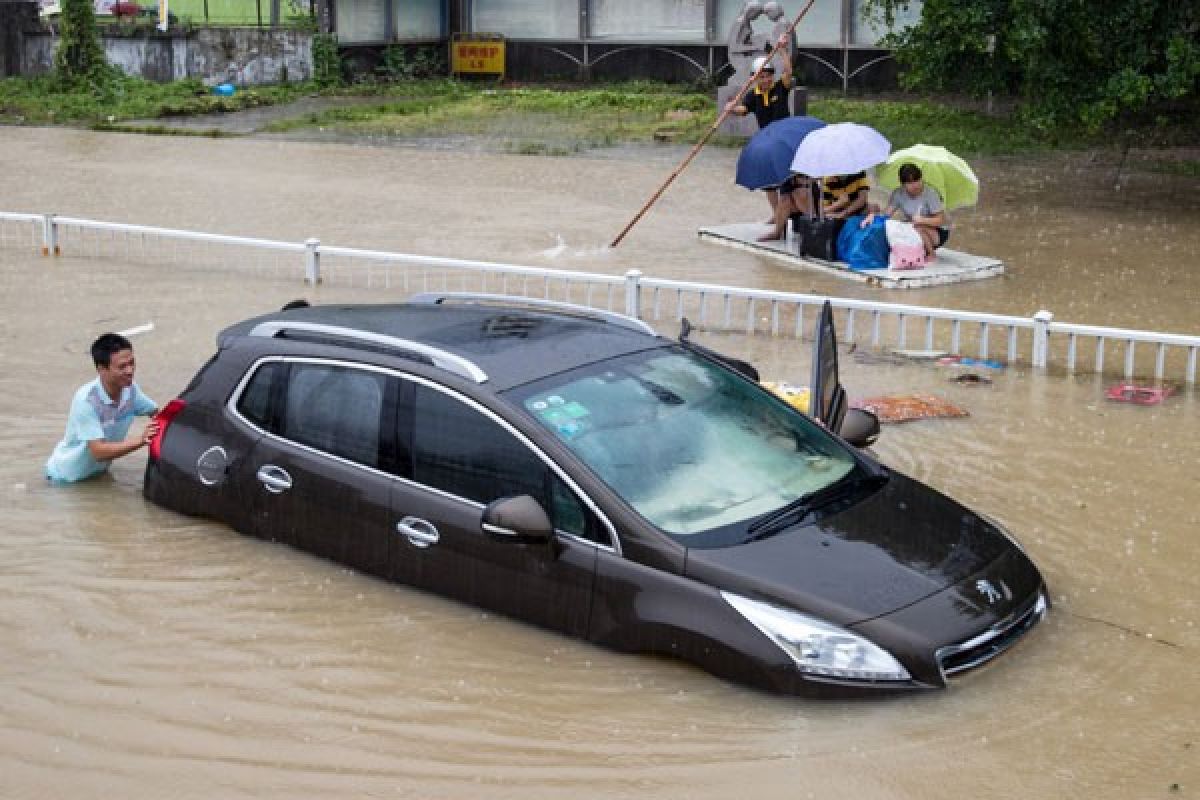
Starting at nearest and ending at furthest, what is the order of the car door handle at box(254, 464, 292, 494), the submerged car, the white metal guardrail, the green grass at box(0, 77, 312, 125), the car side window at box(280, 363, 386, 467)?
1. the submerged car
2. the car side window at box(280, 363, 386, 467)
3. the car door handle at box(254, 464, 292, 494)
4. the white metal guardrail
5. the green grass at box(0, 77, 312, 125)

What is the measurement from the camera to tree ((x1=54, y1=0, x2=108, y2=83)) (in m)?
31.4

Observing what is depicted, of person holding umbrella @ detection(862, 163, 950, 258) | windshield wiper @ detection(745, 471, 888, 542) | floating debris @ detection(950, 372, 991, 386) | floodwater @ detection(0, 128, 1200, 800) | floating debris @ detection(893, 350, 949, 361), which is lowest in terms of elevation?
floodwater @ detection(0, 128, 1200, 800)

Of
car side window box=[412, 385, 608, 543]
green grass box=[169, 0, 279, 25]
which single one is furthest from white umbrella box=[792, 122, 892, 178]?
green grass box=[169, 0, 279, 25]

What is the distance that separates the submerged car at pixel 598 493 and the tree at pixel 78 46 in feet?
83.8

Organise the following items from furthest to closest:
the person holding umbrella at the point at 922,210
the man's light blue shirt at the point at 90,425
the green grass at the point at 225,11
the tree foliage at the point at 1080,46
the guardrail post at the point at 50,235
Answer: the green grass at the point at 225,11, the tree foliage at the point at 1080,46, the guardrail post at the point at 50,235, the person holding umbrella at the point at 922,210, the man's light blue shirt at the point at 90,425

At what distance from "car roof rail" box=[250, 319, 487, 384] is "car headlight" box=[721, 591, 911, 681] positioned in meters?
1.68

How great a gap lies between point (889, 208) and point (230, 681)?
395 inches

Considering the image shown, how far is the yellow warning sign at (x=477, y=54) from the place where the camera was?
3412 cm

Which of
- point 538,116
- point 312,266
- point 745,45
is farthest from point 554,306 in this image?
point 538,116

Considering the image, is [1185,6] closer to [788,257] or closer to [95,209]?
[788,257]

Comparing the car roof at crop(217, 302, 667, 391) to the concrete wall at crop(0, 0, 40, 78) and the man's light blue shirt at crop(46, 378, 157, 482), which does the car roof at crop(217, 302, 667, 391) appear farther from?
the concrete wall at crop(0, 0, 40, 78)

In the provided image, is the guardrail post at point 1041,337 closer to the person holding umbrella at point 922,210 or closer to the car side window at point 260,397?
the person holding umbrella at point 922,210

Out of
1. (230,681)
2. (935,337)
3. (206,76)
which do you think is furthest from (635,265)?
(206,76)

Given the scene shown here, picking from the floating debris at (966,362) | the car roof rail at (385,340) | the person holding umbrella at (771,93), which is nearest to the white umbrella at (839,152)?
the floating debris at (966,362)
